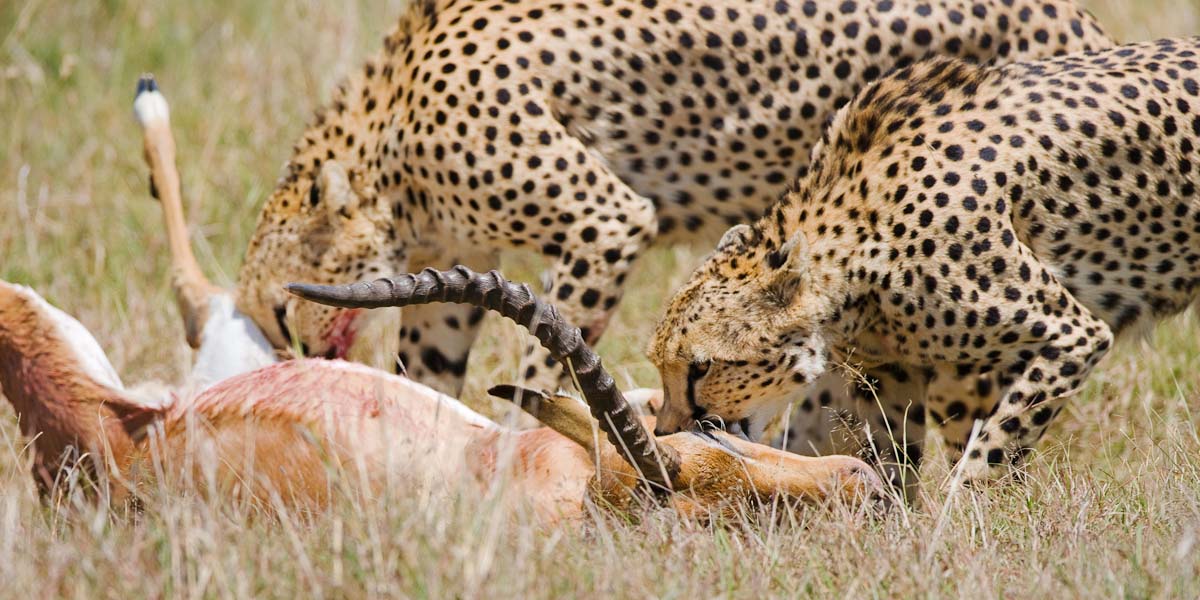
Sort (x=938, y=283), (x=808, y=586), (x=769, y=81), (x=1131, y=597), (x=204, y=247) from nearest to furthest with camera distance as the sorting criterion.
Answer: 1. (x=1131, y=597)
2. (x=808, y=586)
3. (x=938, y=283)
4. (x=769, y=81)
5. (x=204, y=247)

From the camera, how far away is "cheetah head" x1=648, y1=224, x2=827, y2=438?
4695 millimetres

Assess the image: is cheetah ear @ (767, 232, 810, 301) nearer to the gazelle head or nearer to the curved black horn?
the gazelle head

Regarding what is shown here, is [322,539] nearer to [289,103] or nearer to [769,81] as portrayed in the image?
[769,81]

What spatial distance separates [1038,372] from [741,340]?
832 millimetres

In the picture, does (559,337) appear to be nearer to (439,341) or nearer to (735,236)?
(735,236)

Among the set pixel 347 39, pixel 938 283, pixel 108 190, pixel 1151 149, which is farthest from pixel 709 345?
pixel 347 39

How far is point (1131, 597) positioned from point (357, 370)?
2.21m

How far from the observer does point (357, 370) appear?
4664 millimetres

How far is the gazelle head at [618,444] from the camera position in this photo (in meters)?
4.05

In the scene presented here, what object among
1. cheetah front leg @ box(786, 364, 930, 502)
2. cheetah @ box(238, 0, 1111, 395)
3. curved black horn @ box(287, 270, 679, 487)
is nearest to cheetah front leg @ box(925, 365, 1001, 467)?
cheetah front leg @ box(786, 364, 930, 502)

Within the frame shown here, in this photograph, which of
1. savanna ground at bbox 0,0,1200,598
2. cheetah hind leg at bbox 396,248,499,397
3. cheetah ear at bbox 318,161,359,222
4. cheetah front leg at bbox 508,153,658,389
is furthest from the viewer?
cheetah hind leg at bbox 396,248,499,397

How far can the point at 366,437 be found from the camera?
4363 millimetres

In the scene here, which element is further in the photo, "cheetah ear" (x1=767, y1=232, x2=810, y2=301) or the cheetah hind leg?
the cheetah hind leg

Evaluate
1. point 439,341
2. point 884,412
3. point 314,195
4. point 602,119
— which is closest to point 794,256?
point 884,412
